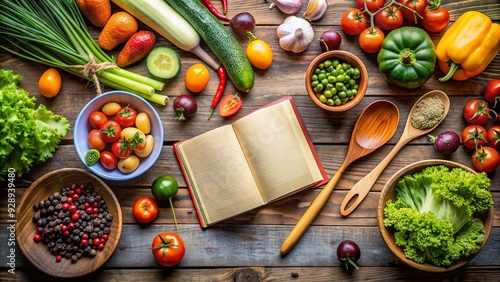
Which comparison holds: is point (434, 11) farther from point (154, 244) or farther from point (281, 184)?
point (154, 244)

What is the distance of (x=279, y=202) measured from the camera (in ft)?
7.19

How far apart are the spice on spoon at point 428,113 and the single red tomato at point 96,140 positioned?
130 centimetres

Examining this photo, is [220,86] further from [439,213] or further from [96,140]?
[439,213]

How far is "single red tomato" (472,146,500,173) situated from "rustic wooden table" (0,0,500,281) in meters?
0.07

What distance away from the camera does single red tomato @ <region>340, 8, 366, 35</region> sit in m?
2.16

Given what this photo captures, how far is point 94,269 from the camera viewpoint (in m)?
2.01

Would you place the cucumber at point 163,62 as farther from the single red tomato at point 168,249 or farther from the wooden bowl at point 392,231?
the wooden bowl at point 392,231

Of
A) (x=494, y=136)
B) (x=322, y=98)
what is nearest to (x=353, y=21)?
(x=322, y=98)

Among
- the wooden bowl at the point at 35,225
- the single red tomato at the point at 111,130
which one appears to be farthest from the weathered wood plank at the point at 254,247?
the single red tomato at the point at 111,130

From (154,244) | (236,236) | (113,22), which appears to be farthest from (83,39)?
(236,236)

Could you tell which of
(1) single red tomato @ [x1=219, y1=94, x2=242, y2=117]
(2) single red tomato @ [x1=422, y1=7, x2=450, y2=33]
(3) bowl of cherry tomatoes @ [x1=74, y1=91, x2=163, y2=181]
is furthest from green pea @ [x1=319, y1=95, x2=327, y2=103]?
(3) bowl of cherry tomatoes @ [x1=74, y1=91, x2=163, y2=181]

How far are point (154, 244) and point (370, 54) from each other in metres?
1.22

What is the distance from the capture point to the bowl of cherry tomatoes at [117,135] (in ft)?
6.70

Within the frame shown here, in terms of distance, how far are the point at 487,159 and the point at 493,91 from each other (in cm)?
29
